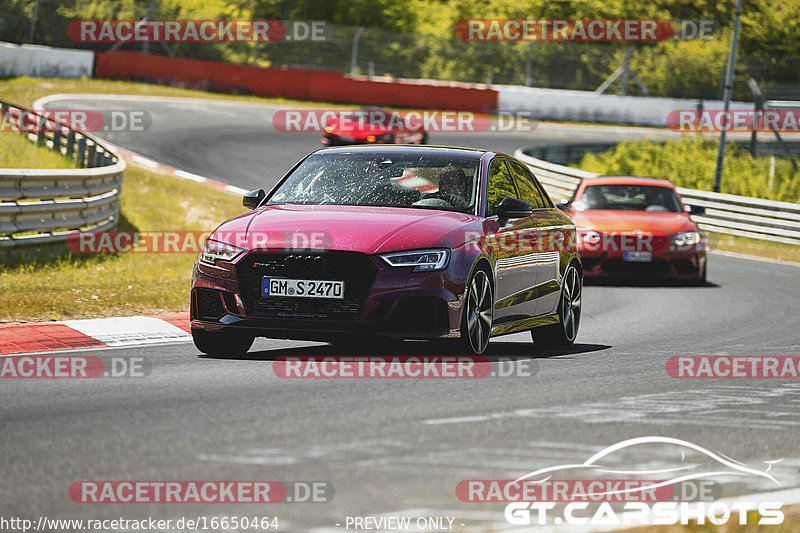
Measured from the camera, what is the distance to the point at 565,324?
36.7ft

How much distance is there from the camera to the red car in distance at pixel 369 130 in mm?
33656

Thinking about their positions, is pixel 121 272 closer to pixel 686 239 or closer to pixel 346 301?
pixel 686 239

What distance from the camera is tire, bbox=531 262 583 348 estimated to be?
11.1 m

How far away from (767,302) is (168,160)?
17.8 m

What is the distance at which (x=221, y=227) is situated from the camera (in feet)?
29.8

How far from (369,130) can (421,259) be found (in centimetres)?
2550

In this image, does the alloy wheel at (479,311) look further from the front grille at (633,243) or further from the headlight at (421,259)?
the front grille at (633,243)

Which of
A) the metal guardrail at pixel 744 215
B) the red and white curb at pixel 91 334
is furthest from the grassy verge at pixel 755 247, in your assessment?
the red and white curb at pixel 91 334

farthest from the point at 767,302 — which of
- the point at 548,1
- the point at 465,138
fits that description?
the point at 548,1

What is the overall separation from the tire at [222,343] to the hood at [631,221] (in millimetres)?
8851

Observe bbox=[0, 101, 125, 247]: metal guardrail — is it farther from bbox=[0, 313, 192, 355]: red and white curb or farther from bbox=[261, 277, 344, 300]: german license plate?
bbox=[261, 277, 344, 300]: german license plate

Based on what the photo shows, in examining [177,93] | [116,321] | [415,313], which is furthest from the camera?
→ [177,93]

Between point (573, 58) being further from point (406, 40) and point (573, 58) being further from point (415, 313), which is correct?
point (415, 313)

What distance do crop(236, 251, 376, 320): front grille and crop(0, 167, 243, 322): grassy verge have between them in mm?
3505
